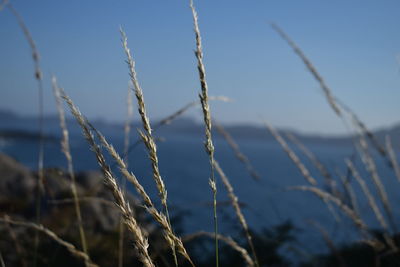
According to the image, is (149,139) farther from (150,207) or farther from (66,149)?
(66,149)

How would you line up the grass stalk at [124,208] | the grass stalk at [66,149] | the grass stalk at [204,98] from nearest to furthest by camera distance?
the grass stalk at [124,208]
the grass stalk at [204,98]
the grass stalk at [66,149]

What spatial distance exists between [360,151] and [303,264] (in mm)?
3300

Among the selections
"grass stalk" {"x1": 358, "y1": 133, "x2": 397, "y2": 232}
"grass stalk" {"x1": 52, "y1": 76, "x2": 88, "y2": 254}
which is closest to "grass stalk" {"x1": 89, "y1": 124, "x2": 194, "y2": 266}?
"grass stalk" {"x1": 52, "y1": 76, "x2": 88, "y2": 254}

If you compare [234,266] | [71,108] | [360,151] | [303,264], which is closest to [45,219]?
[234,266]

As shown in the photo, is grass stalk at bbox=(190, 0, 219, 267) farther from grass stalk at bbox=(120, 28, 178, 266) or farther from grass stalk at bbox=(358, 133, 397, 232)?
grass stalk at bbox=(358, 133, 397, 232)

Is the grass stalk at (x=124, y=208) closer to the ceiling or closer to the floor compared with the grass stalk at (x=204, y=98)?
closer to the floor

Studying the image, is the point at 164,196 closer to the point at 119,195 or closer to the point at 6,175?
the point at 119,195

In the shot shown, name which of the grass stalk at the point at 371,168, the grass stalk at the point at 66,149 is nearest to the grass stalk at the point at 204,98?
the grass stalk at the point at 66,149

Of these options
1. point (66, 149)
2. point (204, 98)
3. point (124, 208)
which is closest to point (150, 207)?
point (124, 208)

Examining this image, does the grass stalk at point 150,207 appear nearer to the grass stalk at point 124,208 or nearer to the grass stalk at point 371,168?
the grass stalk at point 124,208

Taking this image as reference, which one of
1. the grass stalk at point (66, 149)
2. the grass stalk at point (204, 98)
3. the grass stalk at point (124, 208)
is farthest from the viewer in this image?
the grass stalk at point (66, 149)

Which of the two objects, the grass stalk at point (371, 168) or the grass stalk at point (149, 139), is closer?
the grass stalk at point (149, 139)

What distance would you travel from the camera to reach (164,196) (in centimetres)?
72

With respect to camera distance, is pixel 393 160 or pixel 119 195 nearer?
pixel 119 195
